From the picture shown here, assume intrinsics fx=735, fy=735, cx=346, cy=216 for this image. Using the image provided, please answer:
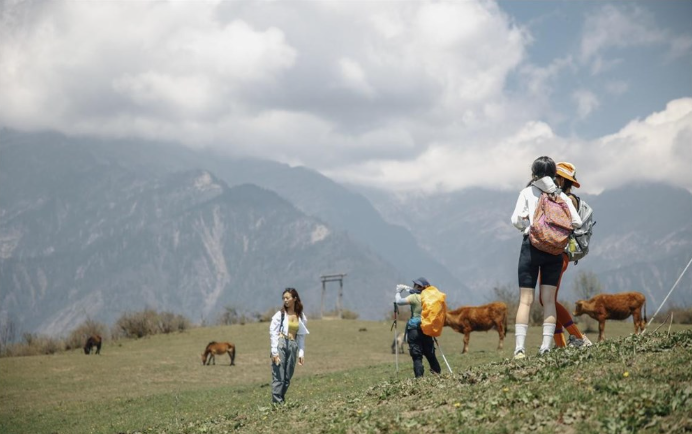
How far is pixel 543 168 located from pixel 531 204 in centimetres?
58

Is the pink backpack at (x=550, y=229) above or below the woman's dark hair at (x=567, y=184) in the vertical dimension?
below

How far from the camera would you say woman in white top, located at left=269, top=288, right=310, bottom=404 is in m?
13.6

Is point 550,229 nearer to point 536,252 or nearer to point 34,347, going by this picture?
point 536,252

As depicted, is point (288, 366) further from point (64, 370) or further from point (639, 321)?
point (64, 370)

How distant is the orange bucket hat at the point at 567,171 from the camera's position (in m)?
11.4

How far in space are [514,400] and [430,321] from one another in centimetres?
533

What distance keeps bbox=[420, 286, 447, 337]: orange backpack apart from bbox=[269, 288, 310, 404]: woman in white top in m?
2.28

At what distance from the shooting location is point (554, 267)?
1073 centimetres

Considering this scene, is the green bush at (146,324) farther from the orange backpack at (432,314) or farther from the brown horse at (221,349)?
the orange backpack at (432,314)

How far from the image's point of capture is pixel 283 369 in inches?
539

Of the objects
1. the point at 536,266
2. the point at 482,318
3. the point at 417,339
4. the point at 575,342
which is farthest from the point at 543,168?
the point at 482,318

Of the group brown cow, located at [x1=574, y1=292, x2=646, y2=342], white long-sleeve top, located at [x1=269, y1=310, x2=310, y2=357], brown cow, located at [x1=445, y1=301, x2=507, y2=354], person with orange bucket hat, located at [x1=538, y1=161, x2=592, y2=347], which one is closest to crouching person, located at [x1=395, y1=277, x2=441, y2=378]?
white long-sleeve top, located at [x1=269, y1=310, x2=310, y2=357]

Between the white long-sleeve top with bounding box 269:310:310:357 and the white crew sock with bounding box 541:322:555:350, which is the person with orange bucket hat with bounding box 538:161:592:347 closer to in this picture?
the white crew sock with bounding box 541:322:555:350

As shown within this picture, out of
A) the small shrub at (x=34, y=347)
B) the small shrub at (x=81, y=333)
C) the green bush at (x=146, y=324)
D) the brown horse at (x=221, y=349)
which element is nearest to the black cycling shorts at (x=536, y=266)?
the brown horse at (x=221, y=349)
